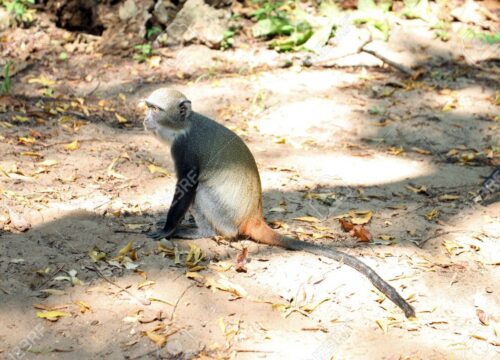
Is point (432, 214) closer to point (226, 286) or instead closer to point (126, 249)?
point (226, 286)

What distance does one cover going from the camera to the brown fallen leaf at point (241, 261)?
15.9 ft

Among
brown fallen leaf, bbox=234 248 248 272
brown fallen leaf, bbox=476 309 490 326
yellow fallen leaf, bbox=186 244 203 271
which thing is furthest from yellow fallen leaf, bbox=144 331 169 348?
brown fallen leaf, bbox=476 309 490 326

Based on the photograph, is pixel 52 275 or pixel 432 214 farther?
pixel 432 214

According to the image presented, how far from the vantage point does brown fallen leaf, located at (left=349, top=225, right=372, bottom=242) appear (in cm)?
540

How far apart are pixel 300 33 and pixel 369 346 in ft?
22.8

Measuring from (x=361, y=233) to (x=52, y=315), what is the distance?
8.57 feet

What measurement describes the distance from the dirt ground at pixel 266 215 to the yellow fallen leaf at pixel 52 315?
0.01 meters

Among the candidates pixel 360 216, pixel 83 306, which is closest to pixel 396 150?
pixel 360 216

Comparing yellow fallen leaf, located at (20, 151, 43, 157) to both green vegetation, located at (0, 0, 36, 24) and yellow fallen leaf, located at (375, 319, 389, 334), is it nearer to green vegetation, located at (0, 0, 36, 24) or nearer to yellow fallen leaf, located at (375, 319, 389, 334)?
yellow fallen leaf, located at (375, 319, 389, 334)

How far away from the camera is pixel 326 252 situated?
16.3 feet

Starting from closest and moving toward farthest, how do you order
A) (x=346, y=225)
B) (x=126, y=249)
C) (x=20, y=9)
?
(x=126, y=249)
(x=346, y=225)
(x=20, y=9)

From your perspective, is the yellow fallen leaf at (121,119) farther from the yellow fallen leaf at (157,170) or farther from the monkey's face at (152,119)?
the monkey's face at (152,119)

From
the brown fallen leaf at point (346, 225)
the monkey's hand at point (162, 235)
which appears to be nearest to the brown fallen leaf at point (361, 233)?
the brown fallen leaf at point (346, 225)

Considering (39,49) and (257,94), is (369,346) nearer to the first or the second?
(257,94)
